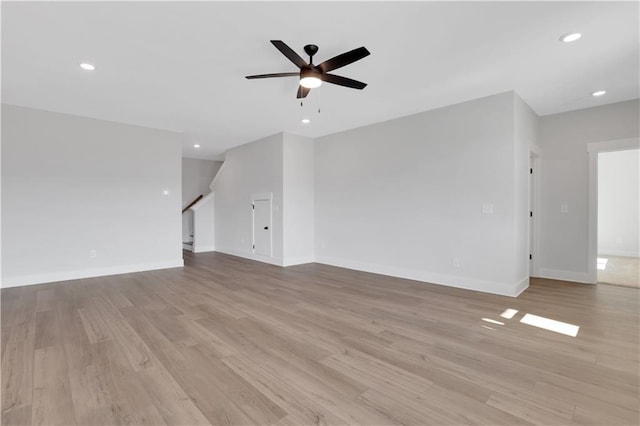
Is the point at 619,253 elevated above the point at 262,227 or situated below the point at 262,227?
below

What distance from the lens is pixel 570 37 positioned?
270 cm

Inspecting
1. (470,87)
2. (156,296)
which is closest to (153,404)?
(156,296)

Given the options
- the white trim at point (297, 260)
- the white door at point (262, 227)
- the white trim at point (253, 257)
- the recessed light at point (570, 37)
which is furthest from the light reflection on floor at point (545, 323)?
the white door at point (262, 227)

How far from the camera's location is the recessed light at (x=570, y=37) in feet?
8.73

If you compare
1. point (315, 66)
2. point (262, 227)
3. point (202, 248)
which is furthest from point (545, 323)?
point (202, 248)

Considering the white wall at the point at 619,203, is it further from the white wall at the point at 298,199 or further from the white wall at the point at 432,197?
the white wall at the point at 298,199

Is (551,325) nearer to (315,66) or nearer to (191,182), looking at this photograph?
(315,66)

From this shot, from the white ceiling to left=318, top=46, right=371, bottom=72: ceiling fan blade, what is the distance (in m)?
0.23

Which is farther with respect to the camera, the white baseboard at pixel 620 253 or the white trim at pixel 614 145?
the white baseboard at pixel 620 253

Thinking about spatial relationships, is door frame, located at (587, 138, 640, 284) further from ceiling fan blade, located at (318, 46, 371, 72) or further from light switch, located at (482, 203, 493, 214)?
ceiling fan blade, located at (318, 46, 371, 72)

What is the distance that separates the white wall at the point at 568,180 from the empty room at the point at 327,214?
3 centimetres

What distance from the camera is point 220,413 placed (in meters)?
1.69

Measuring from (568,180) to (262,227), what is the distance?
570 cm

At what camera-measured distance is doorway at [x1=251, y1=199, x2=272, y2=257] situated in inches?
254
